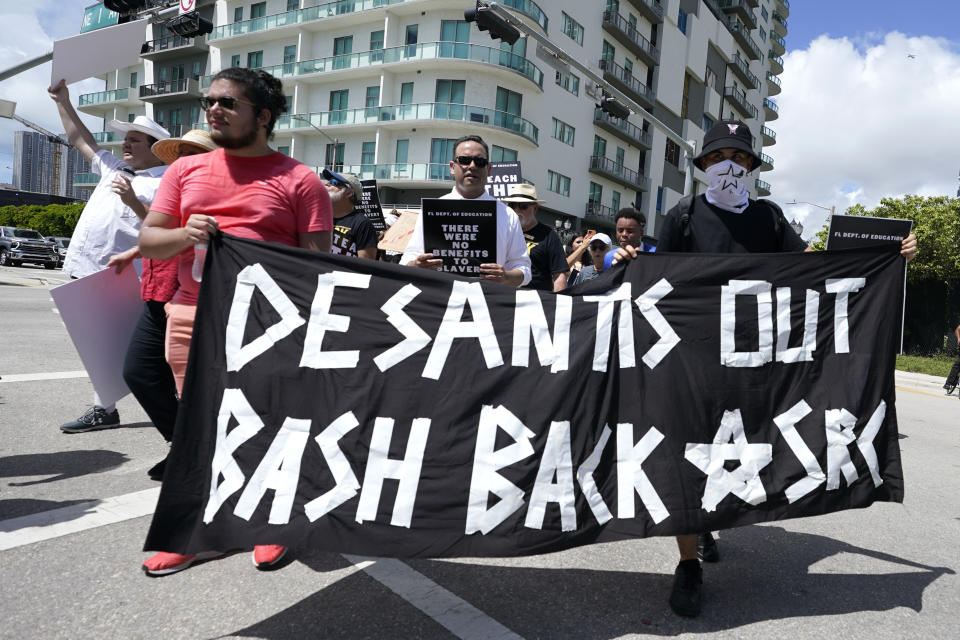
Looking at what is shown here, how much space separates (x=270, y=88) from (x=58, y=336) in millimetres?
8903

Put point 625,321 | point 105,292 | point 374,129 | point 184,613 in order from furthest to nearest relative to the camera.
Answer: point 374,129
point 105,292
point 625,321
point 184,613

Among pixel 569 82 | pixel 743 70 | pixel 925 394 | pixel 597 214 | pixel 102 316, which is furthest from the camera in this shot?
pixel 743 70

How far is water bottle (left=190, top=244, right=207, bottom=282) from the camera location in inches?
113

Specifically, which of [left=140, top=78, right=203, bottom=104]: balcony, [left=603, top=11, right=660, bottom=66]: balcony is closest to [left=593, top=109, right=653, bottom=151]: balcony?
[left=603, top=11, right=660, bottom=66]: balcony

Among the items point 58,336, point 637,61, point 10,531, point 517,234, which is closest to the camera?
point 10,531

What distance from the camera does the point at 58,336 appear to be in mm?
10258

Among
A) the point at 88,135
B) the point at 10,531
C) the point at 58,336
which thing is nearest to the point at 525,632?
the point at 10,531

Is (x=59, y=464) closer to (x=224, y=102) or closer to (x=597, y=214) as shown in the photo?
(x=224, y=102)

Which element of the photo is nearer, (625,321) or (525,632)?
(525,632)

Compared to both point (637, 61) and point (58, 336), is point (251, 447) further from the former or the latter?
point (637, 61)

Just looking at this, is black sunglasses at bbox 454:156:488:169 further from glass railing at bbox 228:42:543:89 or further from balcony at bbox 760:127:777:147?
balcony at bbox 760:127:777:147

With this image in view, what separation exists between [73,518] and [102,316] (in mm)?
1428

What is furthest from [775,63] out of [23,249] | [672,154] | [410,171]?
[23,249]

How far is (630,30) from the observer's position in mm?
45219
